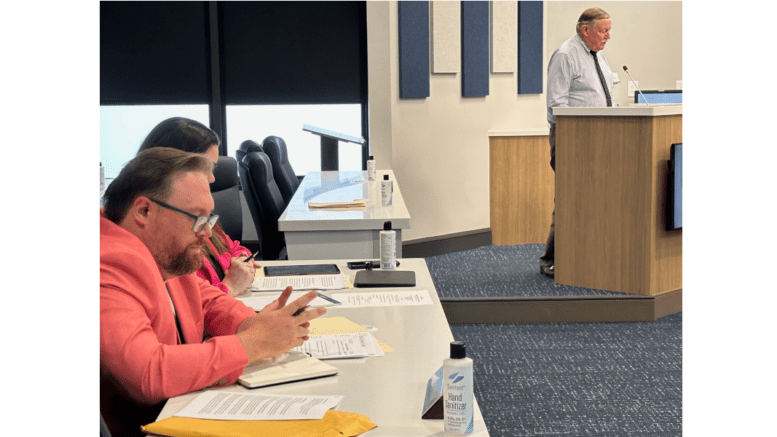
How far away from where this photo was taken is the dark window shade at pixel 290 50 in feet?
21.3

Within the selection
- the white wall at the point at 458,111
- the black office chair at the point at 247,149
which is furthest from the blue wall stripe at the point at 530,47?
the black office chair at the point at 247,149

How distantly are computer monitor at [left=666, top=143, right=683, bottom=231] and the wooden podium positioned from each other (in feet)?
0.10

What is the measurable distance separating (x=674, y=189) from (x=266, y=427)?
362cm

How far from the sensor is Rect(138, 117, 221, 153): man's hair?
261cm

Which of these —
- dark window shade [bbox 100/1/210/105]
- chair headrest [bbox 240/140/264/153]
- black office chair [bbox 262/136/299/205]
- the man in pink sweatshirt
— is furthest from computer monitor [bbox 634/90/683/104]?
the man in pink sweatshirt

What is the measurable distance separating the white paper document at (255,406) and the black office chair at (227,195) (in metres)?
2.54

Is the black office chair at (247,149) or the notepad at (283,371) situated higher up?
the black office chair at (247,149)

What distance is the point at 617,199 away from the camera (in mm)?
4668

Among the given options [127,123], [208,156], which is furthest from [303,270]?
[127,123]

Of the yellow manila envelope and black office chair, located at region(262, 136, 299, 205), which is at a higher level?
black office chair, located at region(262, 136, 299, 205)

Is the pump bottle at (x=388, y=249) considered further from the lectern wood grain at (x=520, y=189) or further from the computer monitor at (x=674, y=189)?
the lectern wood grain at (x=520, y=189)

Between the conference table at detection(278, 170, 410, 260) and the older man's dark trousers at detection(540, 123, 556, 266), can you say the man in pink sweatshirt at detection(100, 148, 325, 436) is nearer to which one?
the conference table at detection(278, 170, 410, 260)
